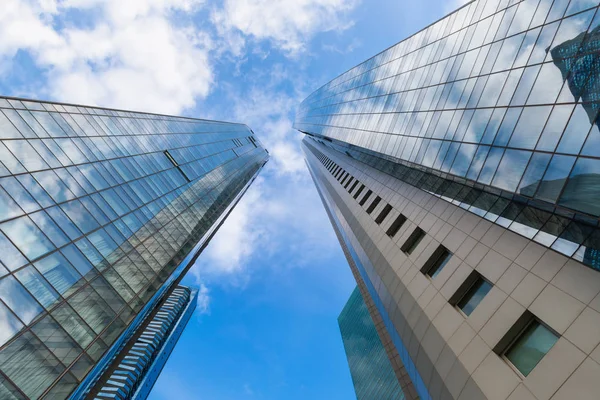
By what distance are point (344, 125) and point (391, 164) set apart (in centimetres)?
2452

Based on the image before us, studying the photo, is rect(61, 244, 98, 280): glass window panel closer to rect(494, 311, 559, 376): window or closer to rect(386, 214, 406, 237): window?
rect(494, 311, 559, 376): window

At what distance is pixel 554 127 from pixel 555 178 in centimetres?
226

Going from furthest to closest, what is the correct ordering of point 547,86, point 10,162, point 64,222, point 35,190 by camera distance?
point 64,222 → point 35,190 → point 10,162 → point 547,86

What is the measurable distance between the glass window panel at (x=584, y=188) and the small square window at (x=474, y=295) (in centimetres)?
549

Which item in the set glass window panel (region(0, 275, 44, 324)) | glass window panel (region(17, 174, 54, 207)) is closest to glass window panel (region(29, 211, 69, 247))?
glass window panel (region(17, 174, 54, 207))

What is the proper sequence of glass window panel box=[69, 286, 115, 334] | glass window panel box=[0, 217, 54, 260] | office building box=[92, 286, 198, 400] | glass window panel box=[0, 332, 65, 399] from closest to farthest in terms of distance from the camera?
glass window panel box=[0, 332, 65, 399]
glass window panel box=[0, 217, 54, 260]
glass window panel box=[69, 286, 115, 334]
office building box=[92, 286, 198, 400]

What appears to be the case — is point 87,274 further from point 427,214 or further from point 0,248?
point 427,214

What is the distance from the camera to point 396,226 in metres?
31.7

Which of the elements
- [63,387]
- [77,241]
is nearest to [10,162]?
[77,241]

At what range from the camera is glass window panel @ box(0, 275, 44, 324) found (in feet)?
52.1

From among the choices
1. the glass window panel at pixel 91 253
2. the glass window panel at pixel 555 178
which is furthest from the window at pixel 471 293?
the glass window panel at pixel 91 253

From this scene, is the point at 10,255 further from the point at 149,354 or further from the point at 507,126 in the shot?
the point at 149,354

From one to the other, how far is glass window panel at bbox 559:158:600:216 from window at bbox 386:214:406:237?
17268mm

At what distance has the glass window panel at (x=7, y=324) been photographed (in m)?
15.2
